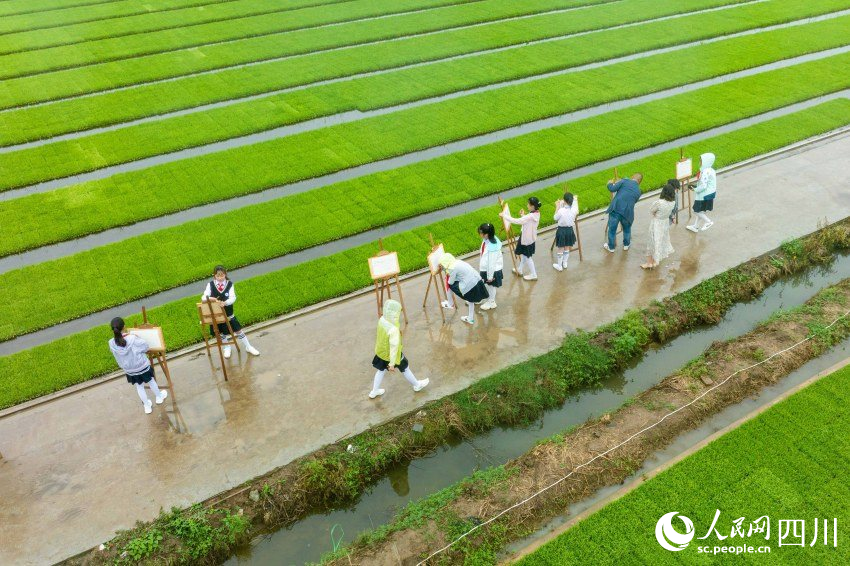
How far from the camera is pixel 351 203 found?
16.0 meters

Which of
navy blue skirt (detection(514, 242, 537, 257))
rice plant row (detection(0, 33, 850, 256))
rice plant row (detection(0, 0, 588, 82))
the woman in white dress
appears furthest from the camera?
rice plant row (detection(0, 0, 588, 82))

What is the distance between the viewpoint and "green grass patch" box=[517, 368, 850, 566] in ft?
25.6

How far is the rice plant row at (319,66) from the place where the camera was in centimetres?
2105

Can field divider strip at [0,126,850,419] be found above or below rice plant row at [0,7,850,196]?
below

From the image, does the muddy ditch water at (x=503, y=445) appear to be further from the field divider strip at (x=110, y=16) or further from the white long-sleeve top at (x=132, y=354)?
the field divider strip at (x=110, y=16)

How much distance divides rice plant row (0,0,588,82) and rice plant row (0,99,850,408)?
50.8 feet

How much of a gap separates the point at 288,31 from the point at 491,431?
24809 mm

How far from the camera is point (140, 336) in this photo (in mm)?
9867

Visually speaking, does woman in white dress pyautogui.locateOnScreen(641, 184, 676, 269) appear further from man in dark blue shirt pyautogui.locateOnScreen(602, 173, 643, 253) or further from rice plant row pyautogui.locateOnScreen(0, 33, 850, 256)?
rice plant row pyautogui.locateOnScreen(0, 33, 850, 256)

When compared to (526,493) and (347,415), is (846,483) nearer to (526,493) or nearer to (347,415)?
(526,493)

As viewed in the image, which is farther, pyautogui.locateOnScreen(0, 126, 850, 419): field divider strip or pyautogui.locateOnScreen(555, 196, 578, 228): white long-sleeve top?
pyautogui.locateOnScreen(555, 196, 578, 228): white long-sleeve top

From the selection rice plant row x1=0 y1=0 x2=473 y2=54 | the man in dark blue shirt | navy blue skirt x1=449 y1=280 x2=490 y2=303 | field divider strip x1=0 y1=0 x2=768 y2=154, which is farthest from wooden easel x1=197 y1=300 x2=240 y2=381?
rice plant row x1=0 y1=0 x2=473 y2=54

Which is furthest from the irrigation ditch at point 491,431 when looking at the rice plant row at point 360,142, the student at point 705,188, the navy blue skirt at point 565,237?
the rice plant row at point 360,142

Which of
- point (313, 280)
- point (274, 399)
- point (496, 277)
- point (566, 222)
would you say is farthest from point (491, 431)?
point (313, 280)
